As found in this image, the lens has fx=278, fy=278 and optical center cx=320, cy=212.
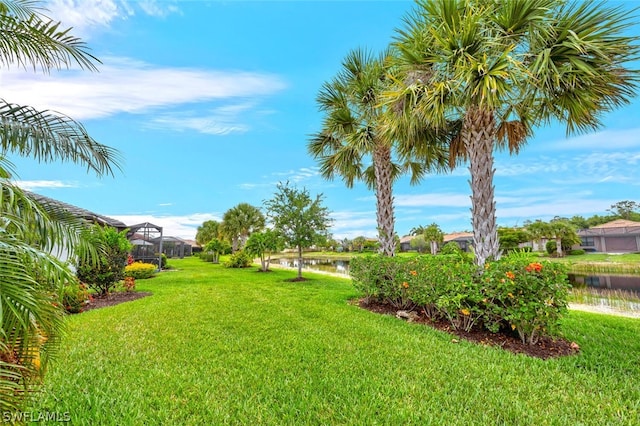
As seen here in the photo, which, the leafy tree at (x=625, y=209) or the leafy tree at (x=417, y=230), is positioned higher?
the leafy tree at (x=625, y=209)

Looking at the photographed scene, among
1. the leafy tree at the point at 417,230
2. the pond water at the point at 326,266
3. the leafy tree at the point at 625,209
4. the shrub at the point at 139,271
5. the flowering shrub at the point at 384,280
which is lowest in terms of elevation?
the pond water at the point at 326,266

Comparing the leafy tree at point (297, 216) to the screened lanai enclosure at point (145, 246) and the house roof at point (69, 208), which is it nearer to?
the house roof at point (69, 208)

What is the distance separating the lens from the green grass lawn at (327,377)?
8.45ft

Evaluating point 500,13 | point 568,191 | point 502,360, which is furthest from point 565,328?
point 568,191

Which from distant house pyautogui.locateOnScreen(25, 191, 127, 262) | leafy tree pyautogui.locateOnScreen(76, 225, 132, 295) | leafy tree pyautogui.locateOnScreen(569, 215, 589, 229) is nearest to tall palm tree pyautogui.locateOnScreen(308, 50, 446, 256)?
distant house pyautogui.locateOnScreen(25, 191, 127, 262)

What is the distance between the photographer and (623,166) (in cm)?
1694

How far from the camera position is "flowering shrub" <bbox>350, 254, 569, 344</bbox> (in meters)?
4.18

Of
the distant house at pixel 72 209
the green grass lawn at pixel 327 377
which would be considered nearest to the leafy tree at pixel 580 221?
the green grass lawn at pixel 327 377

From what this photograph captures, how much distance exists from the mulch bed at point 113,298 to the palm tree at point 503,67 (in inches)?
370

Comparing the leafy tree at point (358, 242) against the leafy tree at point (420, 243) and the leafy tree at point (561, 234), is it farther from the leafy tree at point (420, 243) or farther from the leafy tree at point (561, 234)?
the leafy tree at point (561, 234)

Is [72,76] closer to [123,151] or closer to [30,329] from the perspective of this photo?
[123,151]

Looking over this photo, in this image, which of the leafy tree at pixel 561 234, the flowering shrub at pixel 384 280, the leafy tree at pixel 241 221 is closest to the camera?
the flowering shrub at pixel 384 280

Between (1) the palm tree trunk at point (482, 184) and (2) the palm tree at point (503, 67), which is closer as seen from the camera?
(2) the palm tree at point (503, 67)

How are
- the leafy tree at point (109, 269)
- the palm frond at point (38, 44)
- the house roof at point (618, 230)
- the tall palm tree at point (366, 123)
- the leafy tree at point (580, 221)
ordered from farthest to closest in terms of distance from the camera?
1. the leafy tree at point (580, 221)
2. the house roof at point (618, 230)
3. the leafy tree at point (109, 269)
4. the tall palm tree at point (366, 123)
5. the palm frond at point (38, 44)
